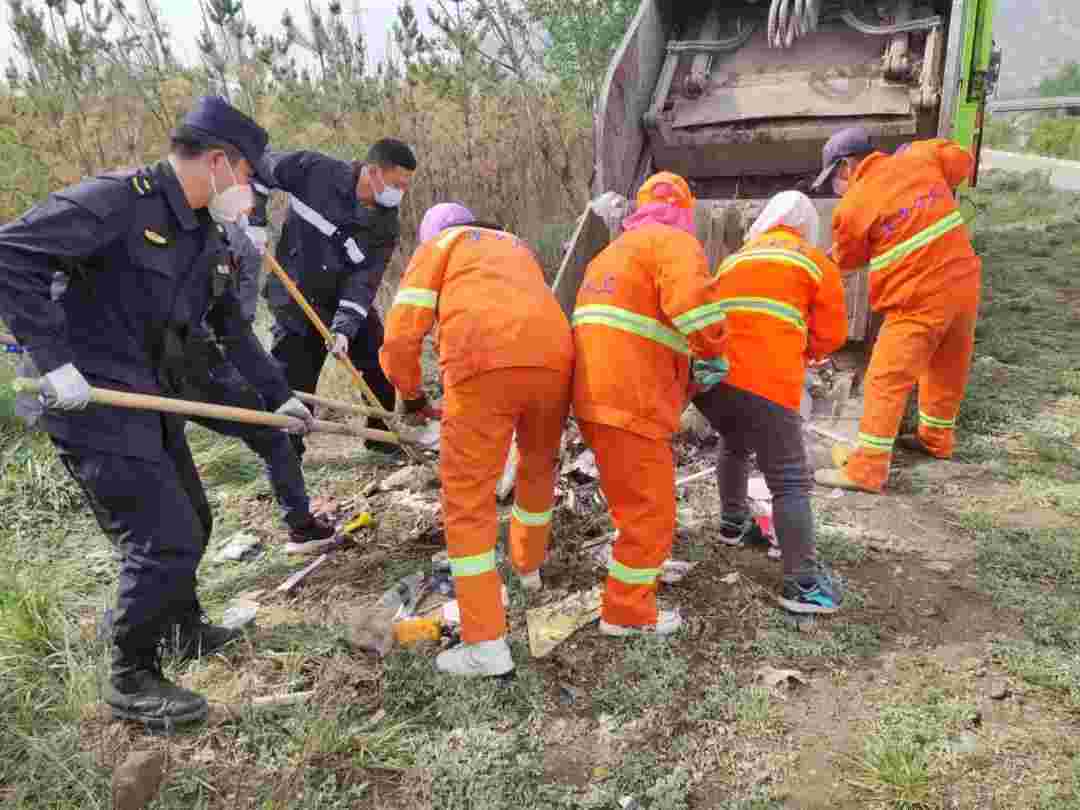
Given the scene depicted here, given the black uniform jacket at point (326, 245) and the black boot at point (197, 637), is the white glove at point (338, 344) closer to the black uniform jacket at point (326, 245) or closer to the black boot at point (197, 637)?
the black uniform jacket at point (326, 245)

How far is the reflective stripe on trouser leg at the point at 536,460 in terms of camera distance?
2.51 m

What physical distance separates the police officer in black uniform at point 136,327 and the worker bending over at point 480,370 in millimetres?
624

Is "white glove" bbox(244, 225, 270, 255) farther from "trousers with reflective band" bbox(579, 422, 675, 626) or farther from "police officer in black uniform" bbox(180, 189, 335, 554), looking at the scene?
"trousers with reflective band" bbox(579, 422, 675, 626)

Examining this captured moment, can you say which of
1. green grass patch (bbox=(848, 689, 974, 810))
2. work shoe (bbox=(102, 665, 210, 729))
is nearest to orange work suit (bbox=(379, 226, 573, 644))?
work shoe (bbox=(102, 665, 210, 729))

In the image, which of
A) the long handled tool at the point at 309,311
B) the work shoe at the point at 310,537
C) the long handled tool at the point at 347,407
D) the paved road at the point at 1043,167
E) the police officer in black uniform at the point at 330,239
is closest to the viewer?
the long handled tool at the point at 347,407

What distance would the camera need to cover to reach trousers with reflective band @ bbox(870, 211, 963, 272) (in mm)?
3650

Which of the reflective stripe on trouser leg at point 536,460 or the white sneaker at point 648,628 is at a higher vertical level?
the reflective stripe on trouser leg at point 536,460

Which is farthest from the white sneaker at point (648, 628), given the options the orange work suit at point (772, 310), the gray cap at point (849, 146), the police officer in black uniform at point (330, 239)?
the gray cap at point (849, 146)

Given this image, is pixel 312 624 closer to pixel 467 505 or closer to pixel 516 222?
pixel 467 505

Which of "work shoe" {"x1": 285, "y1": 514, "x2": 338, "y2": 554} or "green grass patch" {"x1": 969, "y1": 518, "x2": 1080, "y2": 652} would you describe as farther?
"work shoe" {"x1": 285, "y1": 514, "x2": 338, "y2": 554}

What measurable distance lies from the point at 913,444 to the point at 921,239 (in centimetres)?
116

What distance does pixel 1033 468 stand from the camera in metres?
3.93

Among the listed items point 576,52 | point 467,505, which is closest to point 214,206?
point 467,505

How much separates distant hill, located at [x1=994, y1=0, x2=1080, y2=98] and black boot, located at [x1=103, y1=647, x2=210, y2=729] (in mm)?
129100
